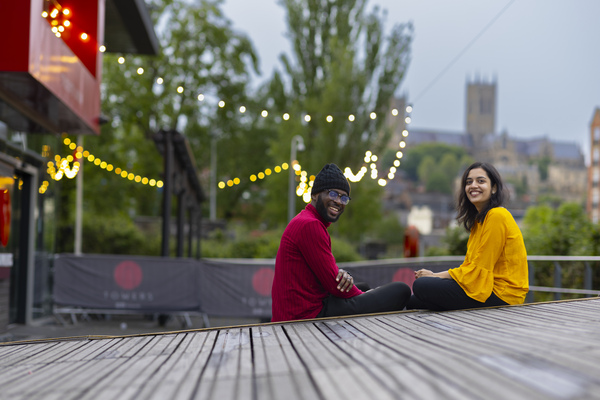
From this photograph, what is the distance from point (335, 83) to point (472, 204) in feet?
79.2

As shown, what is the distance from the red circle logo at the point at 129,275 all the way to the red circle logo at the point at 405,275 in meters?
5.06

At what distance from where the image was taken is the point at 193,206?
64.1ft

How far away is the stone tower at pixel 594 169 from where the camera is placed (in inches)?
3888

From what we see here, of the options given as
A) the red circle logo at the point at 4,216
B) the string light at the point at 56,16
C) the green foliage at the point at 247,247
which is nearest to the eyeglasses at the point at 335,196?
the string light at the point at 56,16

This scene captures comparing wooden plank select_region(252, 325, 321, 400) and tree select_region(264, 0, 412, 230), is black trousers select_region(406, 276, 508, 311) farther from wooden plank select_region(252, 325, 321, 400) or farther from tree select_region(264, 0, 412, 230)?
tree select_region(264, 0, 412, 230)

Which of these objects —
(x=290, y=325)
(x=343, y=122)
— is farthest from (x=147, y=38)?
(x=343, y=122)

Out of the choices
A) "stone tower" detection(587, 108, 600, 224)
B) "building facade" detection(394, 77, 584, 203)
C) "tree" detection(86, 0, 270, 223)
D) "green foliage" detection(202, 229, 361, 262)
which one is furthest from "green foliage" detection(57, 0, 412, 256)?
"building facade" detection(394, 77, 584, 203)

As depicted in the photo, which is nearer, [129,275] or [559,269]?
[559,269]

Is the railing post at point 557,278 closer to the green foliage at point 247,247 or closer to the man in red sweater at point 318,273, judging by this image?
the man in red sweater at point 318,273

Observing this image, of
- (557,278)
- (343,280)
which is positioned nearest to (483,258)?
(343,280)

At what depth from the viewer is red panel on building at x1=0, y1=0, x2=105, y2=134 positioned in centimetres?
769

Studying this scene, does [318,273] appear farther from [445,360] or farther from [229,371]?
[445,360]

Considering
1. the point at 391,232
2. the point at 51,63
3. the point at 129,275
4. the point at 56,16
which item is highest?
the point at 56,16

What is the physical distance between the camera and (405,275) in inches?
471
